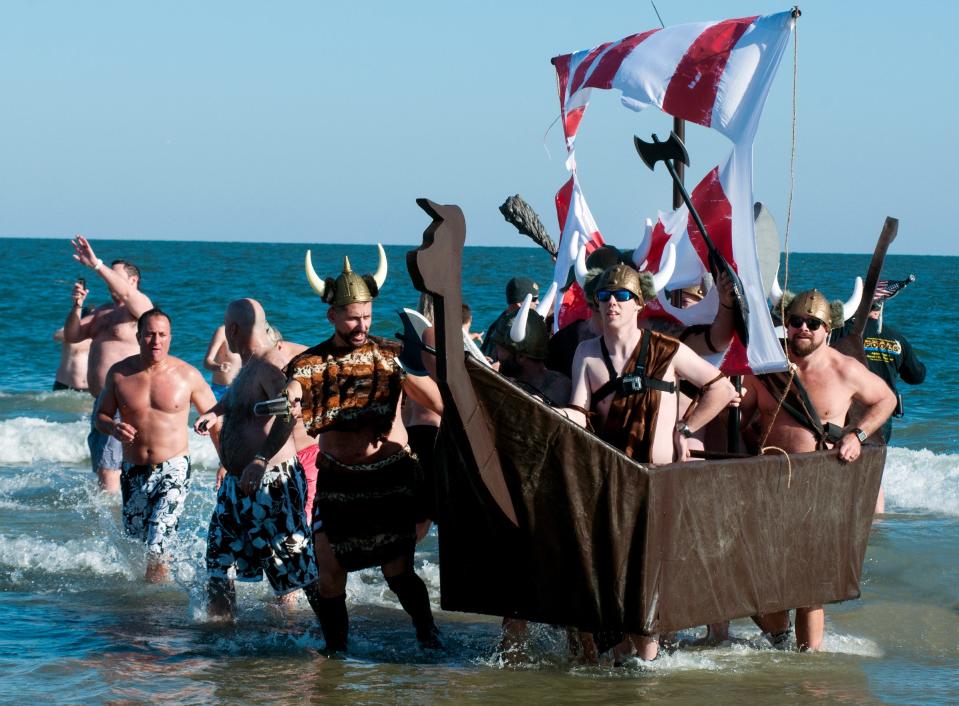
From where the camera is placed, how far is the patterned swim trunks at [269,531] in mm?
6492

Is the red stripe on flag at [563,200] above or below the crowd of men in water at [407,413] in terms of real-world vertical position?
above

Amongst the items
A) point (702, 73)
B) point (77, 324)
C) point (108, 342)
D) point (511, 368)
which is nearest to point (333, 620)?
point (511, 368)

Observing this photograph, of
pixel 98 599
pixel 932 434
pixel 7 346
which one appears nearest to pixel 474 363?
pixel 98 599

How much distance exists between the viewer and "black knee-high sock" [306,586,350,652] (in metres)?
6.14

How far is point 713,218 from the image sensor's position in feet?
21.6

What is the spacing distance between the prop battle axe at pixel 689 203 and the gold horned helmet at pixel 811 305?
33 cm

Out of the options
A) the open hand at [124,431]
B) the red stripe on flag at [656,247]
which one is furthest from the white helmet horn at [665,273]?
the open hand at [124,431]

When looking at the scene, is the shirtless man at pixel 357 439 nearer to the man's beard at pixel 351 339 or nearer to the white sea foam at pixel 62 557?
the man's beard at pixel 351 339

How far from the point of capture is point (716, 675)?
237 inches

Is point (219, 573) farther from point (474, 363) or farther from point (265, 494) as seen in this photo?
point (474, 363)

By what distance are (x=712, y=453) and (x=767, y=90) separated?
1.58 meters

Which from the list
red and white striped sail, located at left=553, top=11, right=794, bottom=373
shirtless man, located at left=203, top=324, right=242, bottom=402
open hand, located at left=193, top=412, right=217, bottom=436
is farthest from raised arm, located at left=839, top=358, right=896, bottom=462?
shirtless man, located at left=203, top=324, right=242, bottom=402

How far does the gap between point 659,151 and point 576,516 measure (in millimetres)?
2125

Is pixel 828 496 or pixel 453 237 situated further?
pixel 828 496
